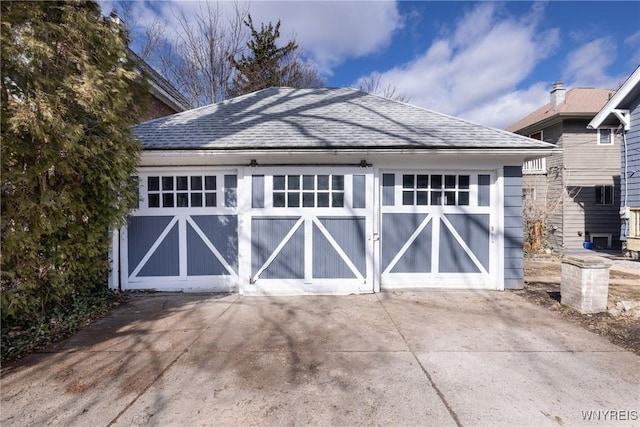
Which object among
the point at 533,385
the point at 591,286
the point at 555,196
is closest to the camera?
the point at 533,385

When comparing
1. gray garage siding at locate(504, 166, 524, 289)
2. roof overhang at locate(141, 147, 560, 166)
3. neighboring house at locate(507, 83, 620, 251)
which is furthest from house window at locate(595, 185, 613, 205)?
roof overhang at locate(141, 147, 560, 166)

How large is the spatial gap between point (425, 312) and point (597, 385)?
2.06 metres

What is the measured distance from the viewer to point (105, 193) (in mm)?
4113

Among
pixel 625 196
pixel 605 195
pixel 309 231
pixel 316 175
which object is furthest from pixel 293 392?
pixel 605 195

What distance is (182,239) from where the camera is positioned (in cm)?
579

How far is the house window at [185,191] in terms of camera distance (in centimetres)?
581

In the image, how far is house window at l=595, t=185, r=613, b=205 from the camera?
12.5 meters

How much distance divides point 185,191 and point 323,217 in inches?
102

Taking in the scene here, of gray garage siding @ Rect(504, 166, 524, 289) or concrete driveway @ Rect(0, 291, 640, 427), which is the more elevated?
gray garage siding @ Rect(504, 166, 524, 289)

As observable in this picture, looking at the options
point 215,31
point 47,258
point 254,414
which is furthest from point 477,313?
point 215,31

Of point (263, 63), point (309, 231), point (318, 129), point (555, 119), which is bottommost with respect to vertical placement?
point (309, 231)

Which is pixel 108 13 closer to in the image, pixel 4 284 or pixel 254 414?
pixel 4 284

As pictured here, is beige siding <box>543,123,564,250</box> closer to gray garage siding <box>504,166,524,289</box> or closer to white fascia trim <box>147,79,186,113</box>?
gray garage siding <box>504,166,524,289</box>

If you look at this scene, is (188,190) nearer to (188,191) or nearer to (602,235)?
(188,191)
